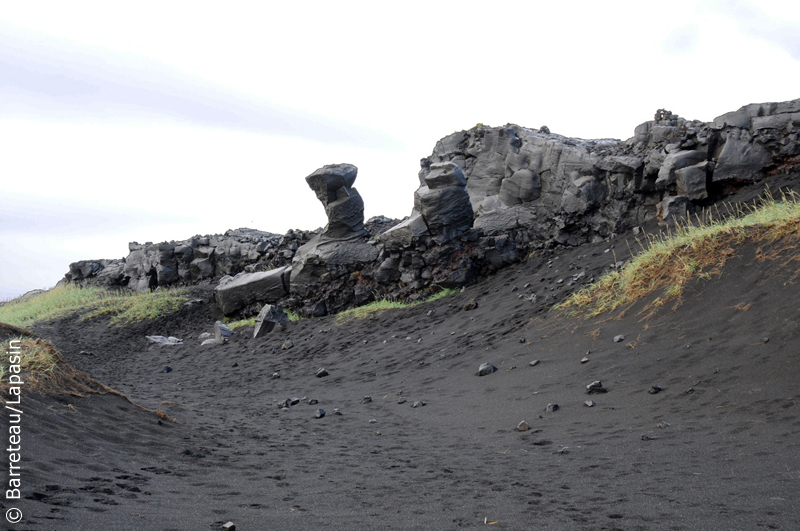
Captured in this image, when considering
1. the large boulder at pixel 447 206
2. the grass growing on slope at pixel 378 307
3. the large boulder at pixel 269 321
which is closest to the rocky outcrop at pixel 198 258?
the large boulder at pixel 269 321

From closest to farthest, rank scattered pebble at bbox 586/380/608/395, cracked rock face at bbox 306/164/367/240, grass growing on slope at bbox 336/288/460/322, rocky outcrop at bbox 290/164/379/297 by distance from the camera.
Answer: scattered pebble at bbox 586/380/608/395 → grass growing on slope at bbox 336/288/460/322 → rocky outcrop at bbox 290/164/379/297 → cracked rock face at bbox 306/164/367/240

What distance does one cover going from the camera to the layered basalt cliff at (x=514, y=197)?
462 inches

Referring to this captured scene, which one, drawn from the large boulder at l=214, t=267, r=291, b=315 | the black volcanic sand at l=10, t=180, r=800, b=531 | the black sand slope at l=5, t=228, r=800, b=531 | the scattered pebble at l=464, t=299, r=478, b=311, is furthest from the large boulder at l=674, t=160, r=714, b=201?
Result: the large boulder at l=214, t=267, r=291, b=315

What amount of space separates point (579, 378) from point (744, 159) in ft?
26.1

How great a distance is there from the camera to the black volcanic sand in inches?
127

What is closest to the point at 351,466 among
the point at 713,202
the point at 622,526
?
the point at 622,526

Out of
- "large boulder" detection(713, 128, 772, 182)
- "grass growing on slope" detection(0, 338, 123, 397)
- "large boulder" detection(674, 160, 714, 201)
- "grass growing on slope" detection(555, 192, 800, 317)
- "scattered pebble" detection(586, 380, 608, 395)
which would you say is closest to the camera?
"grass growing on slope" detection(0, 338, 123, 397)

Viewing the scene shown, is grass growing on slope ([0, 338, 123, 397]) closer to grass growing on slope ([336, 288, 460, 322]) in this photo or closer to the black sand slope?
the black sand slope

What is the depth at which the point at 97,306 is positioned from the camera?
1942cm

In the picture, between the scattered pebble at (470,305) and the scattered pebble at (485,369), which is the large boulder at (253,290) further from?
the scattered pebble at (485,369)

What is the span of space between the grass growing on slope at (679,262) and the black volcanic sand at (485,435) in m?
0.29

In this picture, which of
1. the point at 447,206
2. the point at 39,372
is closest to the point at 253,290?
the point at 447,206

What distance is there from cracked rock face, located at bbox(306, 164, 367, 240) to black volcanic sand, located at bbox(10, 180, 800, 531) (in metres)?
6.68

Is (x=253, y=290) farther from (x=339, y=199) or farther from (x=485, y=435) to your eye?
(x=485, y=435)
